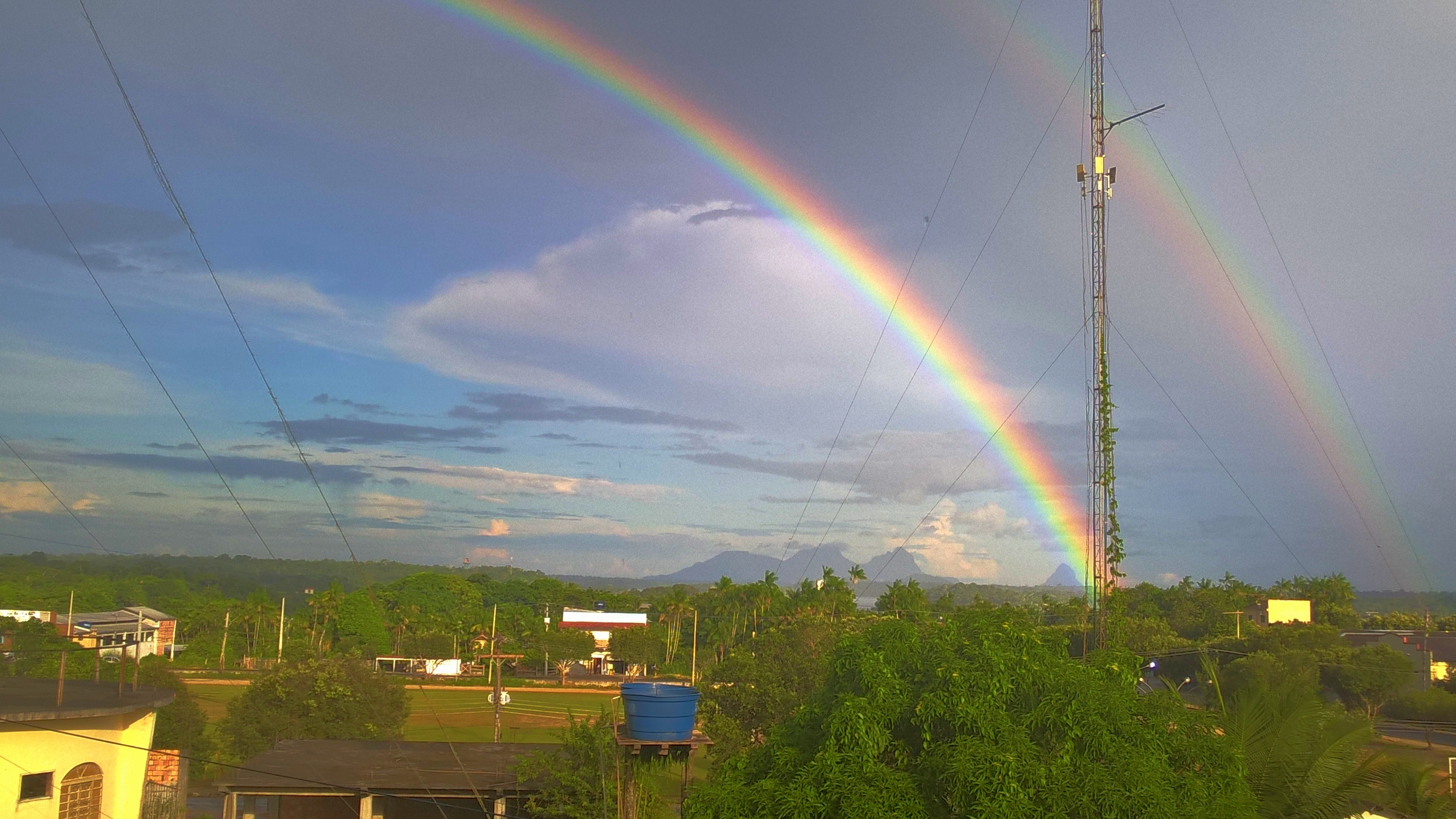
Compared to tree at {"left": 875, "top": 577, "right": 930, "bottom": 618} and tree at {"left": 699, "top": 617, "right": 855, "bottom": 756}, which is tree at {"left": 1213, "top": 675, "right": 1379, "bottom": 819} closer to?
tree at {"left": 699, "top": 617, "right": 855, "bottom": 756}

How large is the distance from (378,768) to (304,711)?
13.8 meters

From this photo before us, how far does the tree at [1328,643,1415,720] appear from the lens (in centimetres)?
4894

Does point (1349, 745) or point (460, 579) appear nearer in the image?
point (1349, 745)

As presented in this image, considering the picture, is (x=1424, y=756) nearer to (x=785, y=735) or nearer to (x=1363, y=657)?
(x=1363, y=657)

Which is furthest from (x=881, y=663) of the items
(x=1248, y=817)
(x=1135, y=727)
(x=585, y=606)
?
(x=585, y=606)

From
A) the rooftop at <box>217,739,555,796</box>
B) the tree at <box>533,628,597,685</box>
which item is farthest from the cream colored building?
the tree at <box>533,628,597,685</box>

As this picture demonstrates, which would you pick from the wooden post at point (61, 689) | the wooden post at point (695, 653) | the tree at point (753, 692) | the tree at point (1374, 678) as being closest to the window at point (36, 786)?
the wooden post at point (61, 689)

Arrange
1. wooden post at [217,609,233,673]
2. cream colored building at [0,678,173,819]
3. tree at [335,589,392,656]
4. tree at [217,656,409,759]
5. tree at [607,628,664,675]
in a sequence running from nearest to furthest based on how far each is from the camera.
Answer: cream colored building at [0,678,173,819], tree at [217,656,409,759], wooden post at [217,609,233,673], tree at [607,628,664,675], tree at [335,589,392,656]

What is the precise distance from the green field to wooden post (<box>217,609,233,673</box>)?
16938 millimetres

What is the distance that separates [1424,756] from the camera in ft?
113

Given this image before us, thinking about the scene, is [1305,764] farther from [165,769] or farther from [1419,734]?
[1419,734]

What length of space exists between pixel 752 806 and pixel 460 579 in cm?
16960

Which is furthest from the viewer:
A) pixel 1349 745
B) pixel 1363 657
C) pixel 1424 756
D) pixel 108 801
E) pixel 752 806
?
pixel 1363 657

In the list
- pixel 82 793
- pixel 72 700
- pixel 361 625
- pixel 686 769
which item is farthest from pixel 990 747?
pixel 361 625
